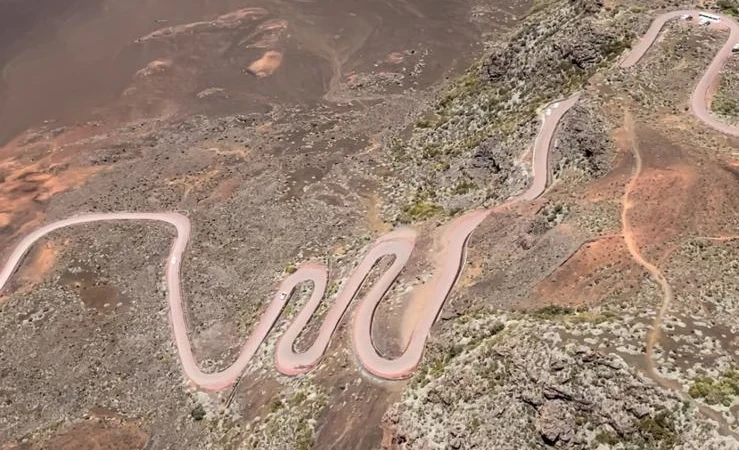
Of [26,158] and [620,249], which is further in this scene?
[26,158]

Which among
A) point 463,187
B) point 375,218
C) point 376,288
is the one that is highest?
point 376,288

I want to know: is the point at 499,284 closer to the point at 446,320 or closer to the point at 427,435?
the point at 446,320

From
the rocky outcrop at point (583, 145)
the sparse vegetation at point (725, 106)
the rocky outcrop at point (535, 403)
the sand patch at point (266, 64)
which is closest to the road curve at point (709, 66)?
the sparse vegetation at point (725, 106)

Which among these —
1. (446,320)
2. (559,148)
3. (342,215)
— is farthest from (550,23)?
(446,320)

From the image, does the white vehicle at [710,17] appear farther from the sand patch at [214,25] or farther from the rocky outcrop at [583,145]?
the sand patch at [214,25]

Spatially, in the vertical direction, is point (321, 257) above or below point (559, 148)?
below

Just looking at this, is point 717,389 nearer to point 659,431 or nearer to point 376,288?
point 659,431

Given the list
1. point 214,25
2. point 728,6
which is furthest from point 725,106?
point 214,25
